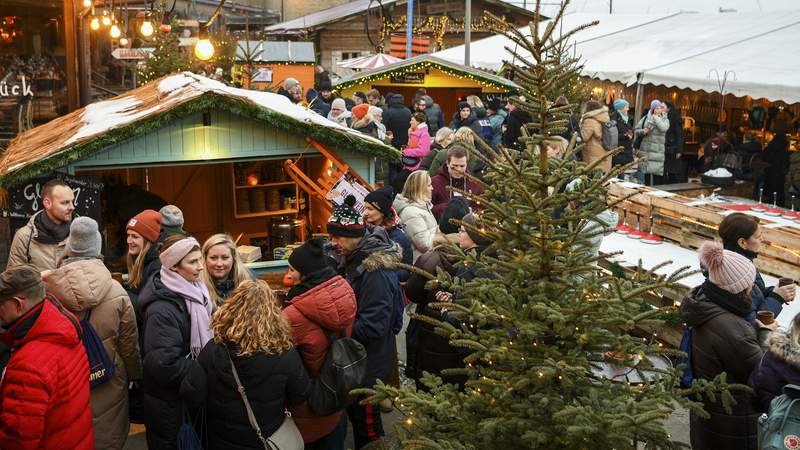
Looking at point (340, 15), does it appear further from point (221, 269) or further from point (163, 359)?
point (163, 359)

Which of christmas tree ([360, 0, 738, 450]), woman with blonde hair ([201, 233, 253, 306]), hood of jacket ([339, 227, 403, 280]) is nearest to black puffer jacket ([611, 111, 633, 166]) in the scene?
hood of jacket ([339, 227, 403, 280])

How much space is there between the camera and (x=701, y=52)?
52.2 ft

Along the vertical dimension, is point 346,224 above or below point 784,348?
above

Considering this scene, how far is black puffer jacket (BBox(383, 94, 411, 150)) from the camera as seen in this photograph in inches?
608

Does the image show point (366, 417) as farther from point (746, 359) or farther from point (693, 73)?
point (693, 73)

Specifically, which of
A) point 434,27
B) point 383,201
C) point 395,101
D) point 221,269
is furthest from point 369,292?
point 434,27

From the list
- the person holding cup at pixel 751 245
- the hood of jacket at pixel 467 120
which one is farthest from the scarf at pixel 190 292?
the hood of jacket at pixel 467 120

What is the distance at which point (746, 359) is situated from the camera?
4.88 metres

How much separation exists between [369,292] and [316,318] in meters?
0.76

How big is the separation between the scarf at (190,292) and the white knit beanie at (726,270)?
10.2 ft

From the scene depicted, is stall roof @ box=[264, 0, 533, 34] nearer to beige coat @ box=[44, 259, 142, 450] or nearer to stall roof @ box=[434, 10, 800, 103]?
stall roof @ box=[434, 10, 800, 103]

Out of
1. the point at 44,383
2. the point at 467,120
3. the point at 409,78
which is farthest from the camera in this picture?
the point at 409,78

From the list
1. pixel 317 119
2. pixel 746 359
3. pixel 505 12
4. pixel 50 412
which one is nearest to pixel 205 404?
pixel 50 412

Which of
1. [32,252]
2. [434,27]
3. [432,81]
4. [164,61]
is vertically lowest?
[32,252]
